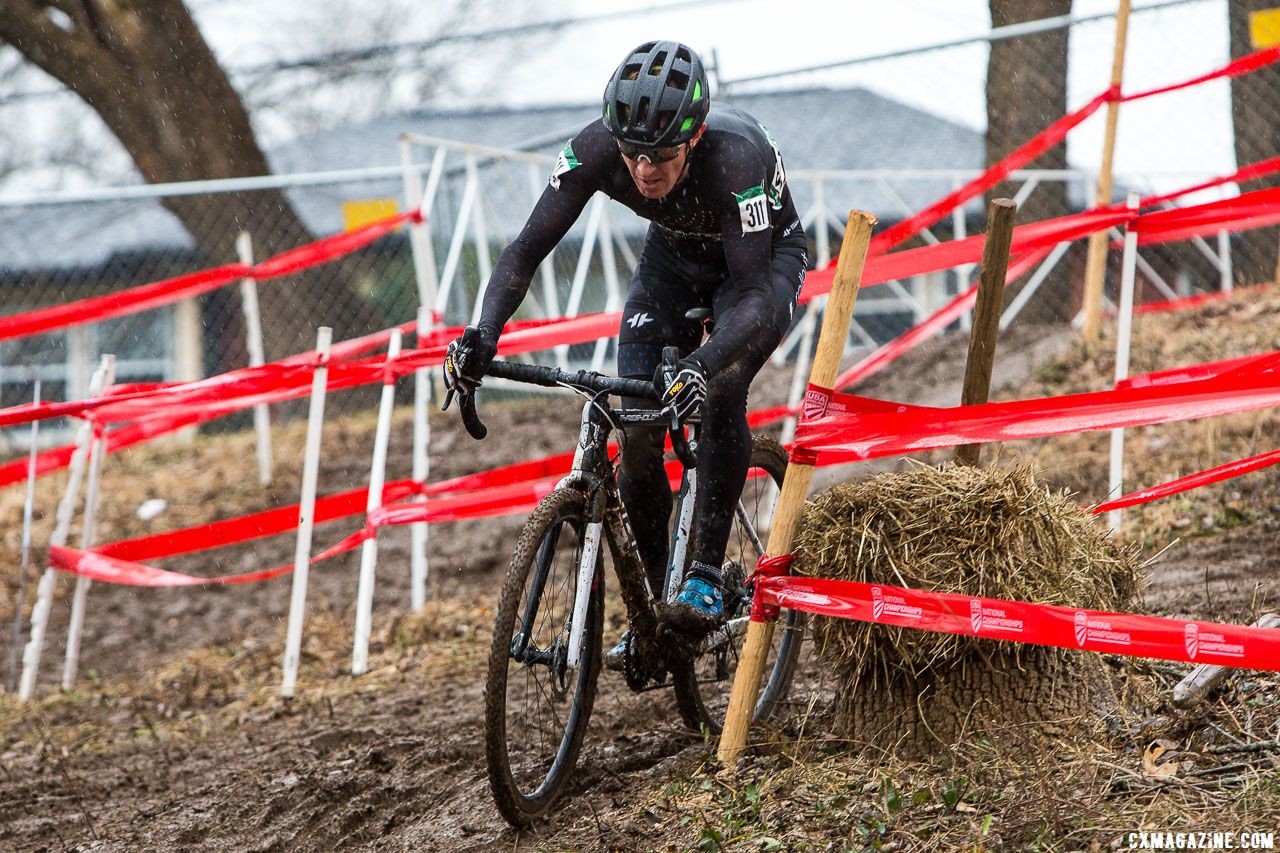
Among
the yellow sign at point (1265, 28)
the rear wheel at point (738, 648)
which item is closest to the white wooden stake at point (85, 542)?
the rear wheel at point (738, 648)

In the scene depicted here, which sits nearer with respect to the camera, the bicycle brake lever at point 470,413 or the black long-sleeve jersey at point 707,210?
the bicycle brake lever at point 470,413

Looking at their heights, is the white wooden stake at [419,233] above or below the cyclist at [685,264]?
above

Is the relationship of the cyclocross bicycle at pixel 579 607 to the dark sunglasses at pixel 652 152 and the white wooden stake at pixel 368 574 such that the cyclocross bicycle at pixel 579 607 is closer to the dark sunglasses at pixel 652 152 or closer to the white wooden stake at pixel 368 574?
the dark sunglasses at pixel 652 152

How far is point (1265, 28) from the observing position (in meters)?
7.61

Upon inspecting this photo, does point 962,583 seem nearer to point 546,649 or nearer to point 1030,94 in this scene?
point 546,649

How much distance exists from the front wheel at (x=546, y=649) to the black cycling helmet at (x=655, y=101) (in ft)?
3.61

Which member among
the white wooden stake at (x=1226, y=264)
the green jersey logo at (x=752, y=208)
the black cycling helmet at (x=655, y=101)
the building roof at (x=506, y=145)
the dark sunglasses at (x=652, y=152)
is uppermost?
the building roof at (x=506, y=145)

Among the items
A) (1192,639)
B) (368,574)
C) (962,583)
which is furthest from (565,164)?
(368,574)

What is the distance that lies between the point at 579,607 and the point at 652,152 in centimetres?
139

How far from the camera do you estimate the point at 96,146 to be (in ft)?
72.6

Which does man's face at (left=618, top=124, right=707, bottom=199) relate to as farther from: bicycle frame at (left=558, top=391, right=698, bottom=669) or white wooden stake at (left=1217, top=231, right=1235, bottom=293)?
white wooden stake at (left=1217, top=231, right=1235, bottom=293)

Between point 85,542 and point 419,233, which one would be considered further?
point 419,233

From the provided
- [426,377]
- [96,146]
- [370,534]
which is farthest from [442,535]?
[96,146]

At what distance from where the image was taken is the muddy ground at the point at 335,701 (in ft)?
12.9
